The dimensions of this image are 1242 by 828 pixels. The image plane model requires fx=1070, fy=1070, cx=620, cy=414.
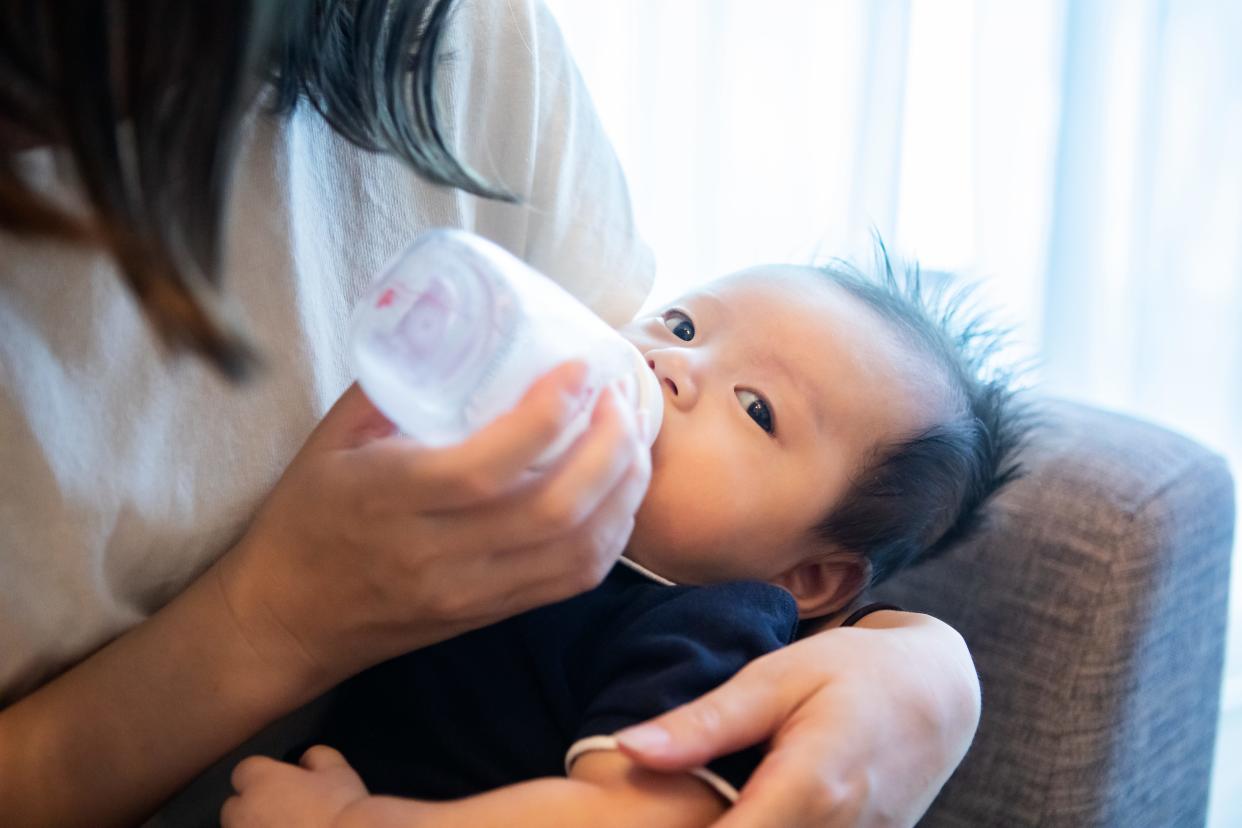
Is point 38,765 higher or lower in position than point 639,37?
lower

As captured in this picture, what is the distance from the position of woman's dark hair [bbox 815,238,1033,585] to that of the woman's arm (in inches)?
14.5

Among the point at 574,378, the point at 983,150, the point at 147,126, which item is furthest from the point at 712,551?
the point at 983,150

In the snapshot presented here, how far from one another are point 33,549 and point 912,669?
0.62 metres

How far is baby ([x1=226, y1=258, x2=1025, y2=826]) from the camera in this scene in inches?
28.3

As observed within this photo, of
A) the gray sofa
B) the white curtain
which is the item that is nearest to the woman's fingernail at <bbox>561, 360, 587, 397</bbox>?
the gray sofa

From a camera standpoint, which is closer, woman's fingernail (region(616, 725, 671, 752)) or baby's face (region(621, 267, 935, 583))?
woman's fingernail (region(616, 725, 671, 752))

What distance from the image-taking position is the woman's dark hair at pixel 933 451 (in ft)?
3.17

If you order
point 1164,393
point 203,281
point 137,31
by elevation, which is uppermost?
point 137,31

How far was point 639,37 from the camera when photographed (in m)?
1.73

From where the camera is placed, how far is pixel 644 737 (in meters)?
0.65

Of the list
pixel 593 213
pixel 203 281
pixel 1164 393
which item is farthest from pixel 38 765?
pixel 1164 393

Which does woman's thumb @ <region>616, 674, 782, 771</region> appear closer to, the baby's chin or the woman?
the woman

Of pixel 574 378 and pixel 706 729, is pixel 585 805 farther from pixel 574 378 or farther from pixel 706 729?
pixel 574 378

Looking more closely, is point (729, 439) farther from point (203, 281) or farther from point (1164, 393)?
point (1164, 393)
